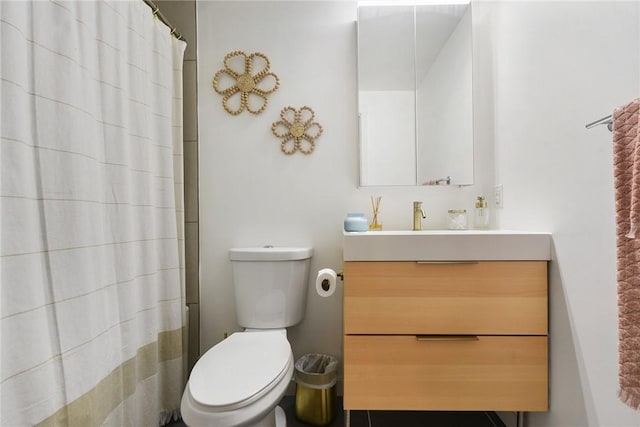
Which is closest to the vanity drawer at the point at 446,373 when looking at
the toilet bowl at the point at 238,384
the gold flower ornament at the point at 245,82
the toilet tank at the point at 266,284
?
the toilet bowl at the point at 238,384

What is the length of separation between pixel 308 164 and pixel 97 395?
123cm

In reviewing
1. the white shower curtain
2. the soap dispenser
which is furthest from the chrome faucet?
the white shower curtain

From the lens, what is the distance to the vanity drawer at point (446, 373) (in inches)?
45.0

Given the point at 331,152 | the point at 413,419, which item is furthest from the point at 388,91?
the point at 413,419

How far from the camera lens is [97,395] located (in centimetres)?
106

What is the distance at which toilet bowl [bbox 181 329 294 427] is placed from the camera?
3.19ft

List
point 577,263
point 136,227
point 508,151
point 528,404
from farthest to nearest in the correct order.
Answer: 1. point 508,151
2. point 136,227
3. point 528,404
4. point 577,263

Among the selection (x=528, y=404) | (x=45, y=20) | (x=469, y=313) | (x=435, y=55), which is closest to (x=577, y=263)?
(x=469, y=313)

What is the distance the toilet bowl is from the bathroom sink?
17.6 inches

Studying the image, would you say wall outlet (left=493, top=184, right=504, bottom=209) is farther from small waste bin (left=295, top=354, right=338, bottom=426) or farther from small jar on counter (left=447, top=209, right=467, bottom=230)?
small waste bin (left=295, top=354, right=338, bottom=426)

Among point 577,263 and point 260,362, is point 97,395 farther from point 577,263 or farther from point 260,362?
point 577,263

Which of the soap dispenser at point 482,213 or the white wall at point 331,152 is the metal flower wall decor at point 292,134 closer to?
the white wall at point 331,152

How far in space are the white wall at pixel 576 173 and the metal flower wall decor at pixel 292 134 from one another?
2.96 ft

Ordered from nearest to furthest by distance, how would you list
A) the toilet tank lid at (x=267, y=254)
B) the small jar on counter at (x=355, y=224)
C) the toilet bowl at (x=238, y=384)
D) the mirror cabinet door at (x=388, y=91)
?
the toilet bowl at (x=238, y=384) < the small jar on counter at (x=355, y=224) < the toilet tank lid at (x=267, y=254) < the mirror cabinet door at (x=388, y=91)
